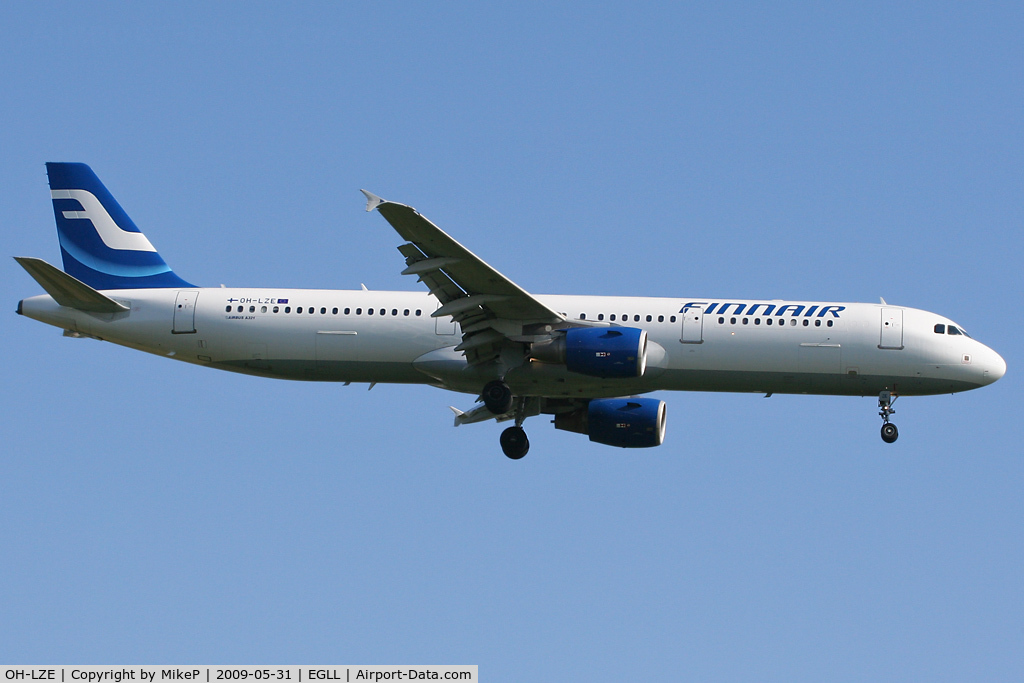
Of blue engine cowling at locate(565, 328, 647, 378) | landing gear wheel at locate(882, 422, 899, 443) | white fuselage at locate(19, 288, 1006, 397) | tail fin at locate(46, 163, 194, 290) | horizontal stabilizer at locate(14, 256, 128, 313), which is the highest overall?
tail fin at locate(46, 163, 194, 290)

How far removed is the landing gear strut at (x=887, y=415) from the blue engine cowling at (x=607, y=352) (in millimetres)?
6862

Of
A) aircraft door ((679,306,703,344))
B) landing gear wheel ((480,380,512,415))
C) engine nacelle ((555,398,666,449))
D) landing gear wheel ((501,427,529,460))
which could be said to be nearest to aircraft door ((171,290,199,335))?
landing gear wheel ((480,380,512,415))

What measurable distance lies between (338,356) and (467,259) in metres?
5.57

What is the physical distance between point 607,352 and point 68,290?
14.8m

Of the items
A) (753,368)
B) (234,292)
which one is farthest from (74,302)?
(753,368)

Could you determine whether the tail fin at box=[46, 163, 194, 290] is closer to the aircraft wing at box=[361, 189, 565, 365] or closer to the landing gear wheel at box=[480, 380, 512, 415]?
the aircraft wing at box=[361, 189, 565, 365]

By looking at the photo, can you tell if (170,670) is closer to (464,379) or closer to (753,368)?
(464,379)

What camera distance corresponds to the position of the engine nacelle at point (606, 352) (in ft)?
106

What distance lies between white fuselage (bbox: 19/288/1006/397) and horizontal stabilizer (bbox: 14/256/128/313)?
22 centimetres

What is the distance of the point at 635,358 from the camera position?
32375 mm

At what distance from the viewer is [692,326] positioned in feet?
113

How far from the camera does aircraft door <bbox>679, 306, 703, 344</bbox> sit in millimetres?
34344

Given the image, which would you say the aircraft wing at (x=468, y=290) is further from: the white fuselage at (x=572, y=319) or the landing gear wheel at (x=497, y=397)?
the white fuselage at (x=572, y=319)

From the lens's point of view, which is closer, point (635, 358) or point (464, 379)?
point (635, 358)
